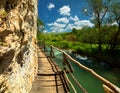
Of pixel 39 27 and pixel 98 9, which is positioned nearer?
pixel 98 9

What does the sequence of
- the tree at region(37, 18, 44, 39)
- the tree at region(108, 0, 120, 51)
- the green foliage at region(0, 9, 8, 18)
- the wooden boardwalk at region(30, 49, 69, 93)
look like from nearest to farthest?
the green foliage at region(0, 9, 8, 18) → the wooden boardwalk at region(30, 49, 69, 93) → the tree at region(108, 0, 120, 51) → the tree at region(37, 18, 44, 39)

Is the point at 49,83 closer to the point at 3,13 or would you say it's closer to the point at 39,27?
the point at 3,13

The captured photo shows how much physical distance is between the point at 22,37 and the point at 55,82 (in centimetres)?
408

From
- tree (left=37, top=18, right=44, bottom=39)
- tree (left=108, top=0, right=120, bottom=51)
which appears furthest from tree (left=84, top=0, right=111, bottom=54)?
tree (left=37, top=18, right=44, bottom=39)

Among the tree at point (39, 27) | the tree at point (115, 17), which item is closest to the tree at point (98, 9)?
the tree at point (115, 17)

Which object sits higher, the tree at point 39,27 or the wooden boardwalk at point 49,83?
the tree at point 39,27

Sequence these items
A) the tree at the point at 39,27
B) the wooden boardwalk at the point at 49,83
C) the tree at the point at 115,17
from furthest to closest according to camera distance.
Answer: the tree at the point at 39,27 → the tree at the point at 115,17 → the wooden boardwalk at the point at 49,83

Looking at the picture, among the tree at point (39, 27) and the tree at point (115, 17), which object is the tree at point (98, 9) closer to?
the tree at point (115, 17)

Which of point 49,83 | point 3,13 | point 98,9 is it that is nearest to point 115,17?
point 98,9

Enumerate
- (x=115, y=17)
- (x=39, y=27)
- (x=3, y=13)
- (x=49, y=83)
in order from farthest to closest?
→ (x=39, y=27), (x=115, y=17), (x=49, y=83), (x=3, y=13)

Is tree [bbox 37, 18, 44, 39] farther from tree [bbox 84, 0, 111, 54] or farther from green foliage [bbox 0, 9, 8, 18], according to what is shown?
green foliage [bbox 0, 9, 8, 18]

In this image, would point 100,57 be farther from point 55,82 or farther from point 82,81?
point 55,82

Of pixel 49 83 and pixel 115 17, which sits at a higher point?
pixel 115 17

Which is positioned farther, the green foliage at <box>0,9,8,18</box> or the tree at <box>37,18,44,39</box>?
the tree at <box>37,18,44,39</box>
